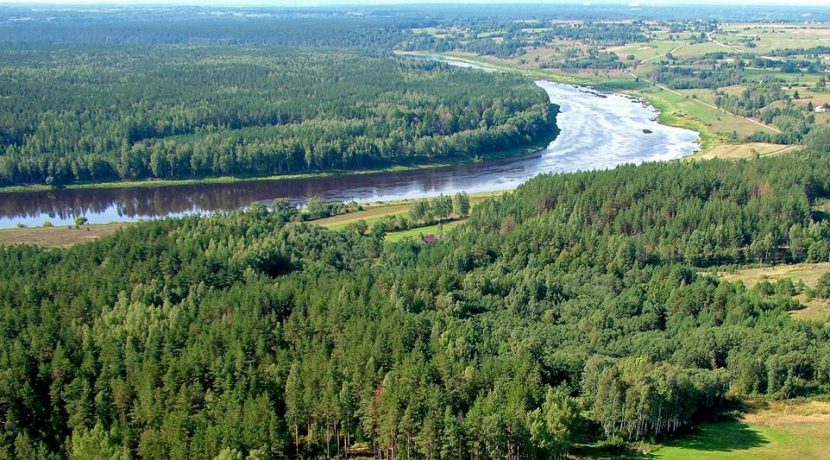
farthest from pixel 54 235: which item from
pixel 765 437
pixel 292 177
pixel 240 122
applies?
pixel 765 437

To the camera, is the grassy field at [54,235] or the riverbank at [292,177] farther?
the riverbank at [292,177]

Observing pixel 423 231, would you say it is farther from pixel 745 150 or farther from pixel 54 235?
pixel 745 150

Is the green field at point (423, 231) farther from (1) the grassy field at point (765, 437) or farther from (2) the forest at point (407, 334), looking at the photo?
(1) the grassy field at point (765, 437)

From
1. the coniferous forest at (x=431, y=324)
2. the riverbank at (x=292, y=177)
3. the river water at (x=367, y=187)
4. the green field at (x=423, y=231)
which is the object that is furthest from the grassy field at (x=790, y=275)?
the riverbank at (x=292, y=177)

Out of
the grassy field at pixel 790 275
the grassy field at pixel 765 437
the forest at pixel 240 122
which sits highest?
the forest at pixel 240 122

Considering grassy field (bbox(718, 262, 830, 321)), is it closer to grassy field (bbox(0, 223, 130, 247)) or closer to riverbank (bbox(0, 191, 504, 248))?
riverbank (bbox(0, 191, 504, 248))

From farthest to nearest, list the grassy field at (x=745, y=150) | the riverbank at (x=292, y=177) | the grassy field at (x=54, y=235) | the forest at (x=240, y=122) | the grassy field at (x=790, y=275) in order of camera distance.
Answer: the forest at (x=240, y=122)
the grassy field at (x=745, y=150)
the riverbank at (x=292, y=177)
the grassy field at (x=54, y=235)
the grassy field at (x=790, y=275)

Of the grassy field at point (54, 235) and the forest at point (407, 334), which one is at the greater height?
the forest at point (407, 334)
